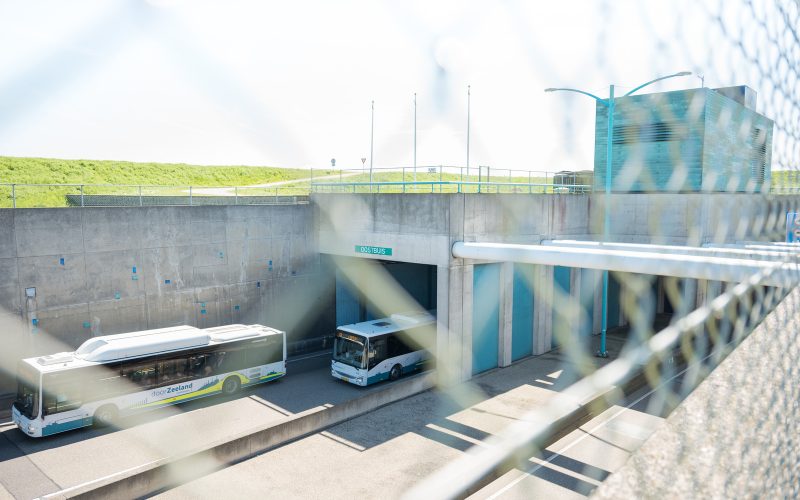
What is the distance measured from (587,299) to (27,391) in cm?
1569

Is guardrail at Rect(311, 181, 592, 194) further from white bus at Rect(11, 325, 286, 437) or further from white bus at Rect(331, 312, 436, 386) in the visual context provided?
white bus at Rect(11, 325, 286, 437)

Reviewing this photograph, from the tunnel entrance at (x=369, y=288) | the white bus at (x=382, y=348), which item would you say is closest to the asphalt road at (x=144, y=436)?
the white bus at (x=382, y=348)

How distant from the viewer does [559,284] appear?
18000 millimetres

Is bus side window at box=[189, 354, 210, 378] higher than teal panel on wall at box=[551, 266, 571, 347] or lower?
lower

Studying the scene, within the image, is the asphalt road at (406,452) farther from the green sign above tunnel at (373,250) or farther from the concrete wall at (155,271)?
the concrete wall at (155,271)

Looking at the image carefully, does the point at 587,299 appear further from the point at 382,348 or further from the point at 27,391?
the point at 27,391

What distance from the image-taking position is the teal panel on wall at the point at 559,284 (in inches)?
699

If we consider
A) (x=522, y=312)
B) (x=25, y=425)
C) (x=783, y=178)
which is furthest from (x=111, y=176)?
(x=783, y=178)

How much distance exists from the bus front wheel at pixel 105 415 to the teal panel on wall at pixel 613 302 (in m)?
15.9

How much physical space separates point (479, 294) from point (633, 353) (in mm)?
14472

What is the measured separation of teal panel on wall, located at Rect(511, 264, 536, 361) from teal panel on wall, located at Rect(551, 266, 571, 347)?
1140 millimetres

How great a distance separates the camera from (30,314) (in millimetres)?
13094

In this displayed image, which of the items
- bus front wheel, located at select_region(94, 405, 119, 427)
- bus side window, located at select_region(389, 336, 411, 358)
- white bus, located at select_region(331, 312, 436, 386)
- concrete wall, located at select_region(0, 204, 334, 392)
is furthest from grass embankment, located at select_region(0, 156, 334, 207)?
bus front wheel, located at select_region(94, 405, 119, 427)

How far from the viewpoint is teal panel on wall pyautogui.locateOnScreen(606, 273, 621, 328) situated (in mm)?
20609
